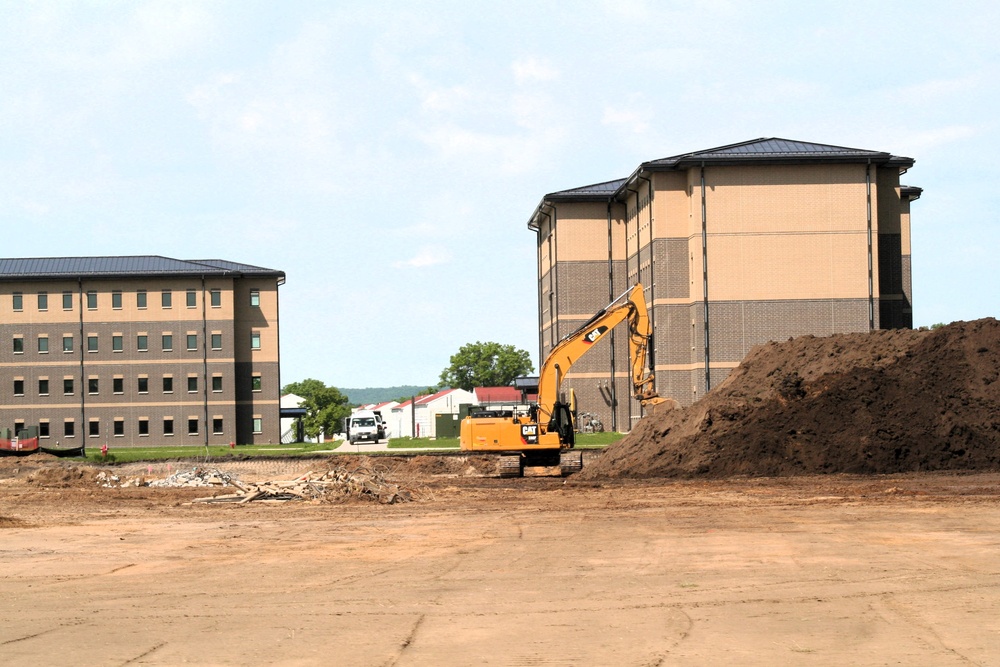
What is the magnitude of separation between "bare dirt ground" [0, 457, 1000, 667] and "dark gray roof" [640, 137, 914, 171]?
32.2 metres

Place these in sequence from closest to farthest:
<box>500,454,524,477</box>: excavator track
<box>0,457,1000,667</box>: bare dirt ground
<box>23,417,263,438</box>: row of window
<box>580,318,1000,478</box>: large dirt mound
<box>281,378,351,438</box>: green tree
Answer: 1. <box>0,457,1000,667</box>: bare dirt ground
2. <box>580,318,1000,478</box>: large dirt mound
3. <box>500,454,524,477</box>: excavator track
4. <box>23,417,263,438</box>: row of window
5. <box>281,378,351,438</box>: green tree

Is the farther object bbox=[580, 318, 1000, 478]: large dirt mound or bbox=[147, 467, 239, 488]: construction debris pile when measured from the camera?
bbox=[147, 467, 239, 488]: construction debris pile

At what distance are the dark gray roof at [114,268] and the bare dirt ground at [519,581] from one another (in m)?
56.3

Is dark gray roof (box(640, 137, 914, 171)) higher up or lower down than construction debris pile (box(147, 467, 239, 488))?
higher up

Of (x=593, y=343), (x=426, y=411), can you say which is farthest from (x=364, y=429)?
(x=593, y=343)

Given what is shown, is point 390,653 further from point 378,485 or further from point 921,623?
point 378,485

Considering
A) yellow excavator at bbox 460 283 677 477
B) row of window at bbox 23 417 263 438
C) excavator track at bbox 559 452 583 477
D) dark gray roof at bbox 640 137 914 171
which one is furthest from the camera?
row of window at bbox 23 417 263 438

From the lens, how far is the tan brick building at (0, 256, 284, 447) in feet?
268

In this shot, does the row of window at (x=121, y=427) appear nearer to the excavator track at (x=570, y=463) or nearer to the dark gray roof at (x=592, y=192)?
the dark gray roof at (x=592, y=192)

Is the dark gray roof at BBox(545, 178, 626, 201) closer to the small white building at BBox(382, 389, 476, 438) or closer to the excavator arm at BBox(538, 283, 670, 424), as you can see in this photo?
→ the excavator arm at BBox(538, 283, 670, 424)

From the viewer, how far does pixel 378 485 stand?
98.3 ft

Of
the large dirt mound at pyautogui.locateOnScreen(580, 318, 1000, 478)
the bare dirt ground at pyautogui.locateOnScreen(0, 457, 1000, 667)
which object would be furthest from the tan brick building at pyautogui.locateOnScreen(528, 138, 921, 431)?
the bare dirt ground at pyautogui.locateOnScreen(0, 457, 1000, 667)

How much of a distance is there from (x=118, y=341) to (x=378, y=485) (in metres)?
57.6

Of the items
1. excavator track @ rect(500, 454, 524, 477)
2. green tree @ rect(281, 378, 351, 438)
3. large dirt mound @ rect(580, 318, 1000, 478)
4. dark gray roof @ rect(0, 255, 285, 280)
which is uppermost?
dark gray roof @ rect(0, 255, 285, 280)
